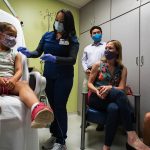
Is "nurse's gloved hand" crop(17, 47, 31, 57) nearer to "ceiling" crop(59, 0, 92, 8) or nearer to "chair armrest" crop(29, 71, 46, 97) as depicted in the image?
"chair armrest" crop(29, 71, 46, 97)

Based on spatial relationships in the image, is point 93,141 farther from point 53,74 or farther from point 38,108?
point 38,108

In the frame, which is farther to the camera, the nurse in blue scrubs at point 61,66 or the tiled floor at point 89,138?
the tiled floor at point 89,138

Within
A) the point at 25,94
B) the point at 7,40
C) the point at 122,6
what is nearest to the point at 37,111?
the point at 25,94

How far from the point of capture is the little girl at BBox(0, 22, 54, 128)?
1.22 m

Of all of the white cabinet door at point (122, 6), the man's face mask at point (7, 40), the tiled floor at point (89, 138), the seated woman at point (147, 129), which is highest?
the white cabinet door at point (122, 6)

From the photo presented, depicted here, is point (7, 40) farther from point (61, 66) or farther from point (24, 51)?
point (61, 66)

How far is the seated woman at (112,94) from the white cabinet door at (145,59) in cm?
48

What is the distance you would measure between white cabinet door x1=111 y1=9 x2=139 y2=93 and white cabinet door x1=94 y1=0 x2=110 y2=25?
0.33 metres

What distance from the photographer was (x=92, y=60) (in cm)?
284

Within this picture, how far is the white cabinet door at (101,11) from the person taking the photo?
3165 mm

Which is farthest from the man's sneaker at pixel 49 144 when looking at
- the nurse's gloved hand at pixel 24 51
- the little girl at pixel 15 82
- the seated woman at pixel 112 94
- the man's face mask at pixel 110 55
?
the man's face mask at pixel 110 55

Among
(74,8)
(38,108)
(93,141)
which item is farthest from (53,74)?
(74,8)

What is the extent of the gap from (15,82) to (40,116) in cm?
44

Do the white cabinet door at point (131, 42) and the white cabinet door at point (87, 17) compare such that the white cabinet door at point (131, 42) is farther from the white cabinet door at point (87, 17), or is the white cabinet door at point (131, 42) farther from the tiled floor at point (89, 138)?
the white cabinet door at point (87, 17)
